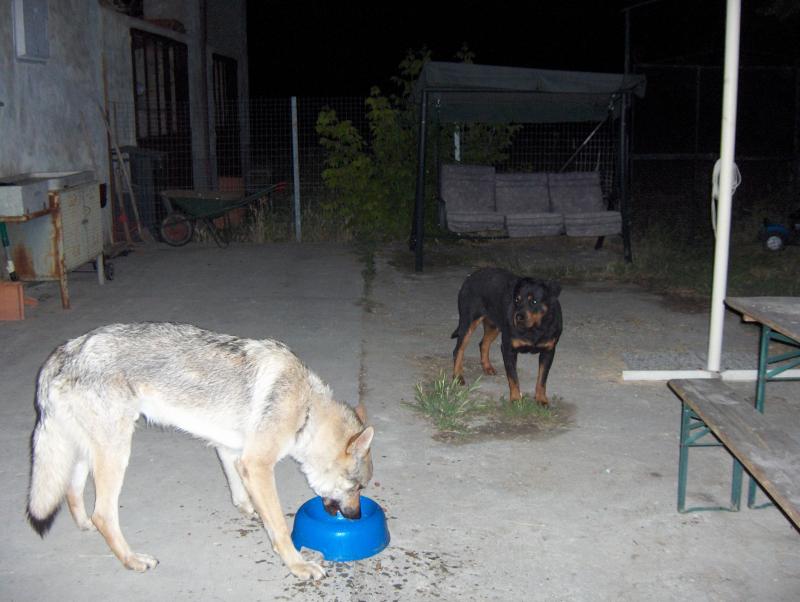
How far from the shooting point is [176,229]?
1148 cm

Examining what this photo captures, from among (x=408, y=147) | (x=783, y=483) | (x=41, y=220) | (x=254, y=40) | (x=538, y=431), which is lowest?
(x=538, y=431)

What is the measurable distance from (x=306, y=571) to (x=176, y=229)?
28.9 ft

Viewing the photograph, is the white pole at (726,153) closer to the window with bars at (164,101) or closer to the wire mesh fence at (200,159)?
the wire mesh fence at (200,159)

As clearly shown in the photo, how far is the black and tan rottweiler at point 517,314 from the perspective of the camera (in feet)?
17.2

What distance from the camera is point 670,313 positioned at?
7906 millimetres

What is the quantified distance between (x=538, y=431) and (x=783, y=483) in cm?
212

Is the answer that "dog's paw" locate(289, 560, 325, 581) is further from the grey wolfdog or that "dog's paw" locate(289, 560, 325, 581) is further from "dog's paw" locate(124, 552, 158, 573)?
"dog's paw" locate(124, 552, 158, 573)

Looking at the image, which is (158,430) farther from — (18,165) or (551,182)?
(551,182)

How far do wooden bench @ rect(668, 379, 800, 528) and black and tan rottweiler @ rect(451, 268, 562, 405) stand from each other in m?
1.25

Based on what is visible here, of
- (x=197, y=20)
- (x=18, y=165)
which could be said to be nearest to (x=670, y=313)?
(x=18, y=165)

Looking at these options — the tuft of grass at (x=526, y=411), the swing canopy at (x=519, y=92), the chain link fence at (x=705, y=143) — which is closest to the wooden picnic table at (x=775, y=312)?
the tuft of grass at (x=526, y=411)

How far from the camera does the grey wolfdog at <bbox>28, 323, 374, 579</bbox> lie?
3.36 m

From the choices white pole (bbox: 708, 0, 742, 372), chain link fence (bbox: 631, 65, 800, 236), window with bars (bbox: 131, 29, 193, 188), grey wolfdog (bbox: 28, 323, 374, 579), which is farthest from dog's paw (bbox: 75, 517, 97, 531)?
chain link fence (bbox: 631, 65, 800, 236)

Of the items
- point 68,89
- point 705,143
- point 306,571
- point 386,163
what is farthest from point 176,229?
point 306,571
